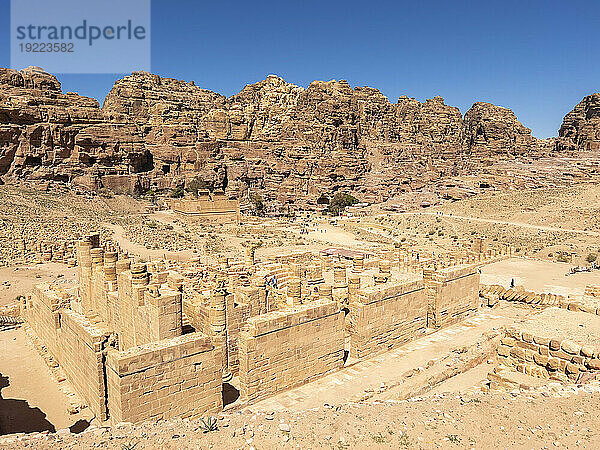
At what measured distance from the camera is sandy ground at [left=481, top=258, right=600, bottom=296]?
18.8 metres

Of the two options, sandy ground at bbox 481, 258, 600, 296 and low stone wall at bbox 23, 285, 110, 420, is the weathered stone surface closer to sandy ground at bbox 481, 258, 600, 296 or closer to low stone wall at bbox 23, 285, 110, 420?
sandy ground at bbox 481, 258, 600, 296

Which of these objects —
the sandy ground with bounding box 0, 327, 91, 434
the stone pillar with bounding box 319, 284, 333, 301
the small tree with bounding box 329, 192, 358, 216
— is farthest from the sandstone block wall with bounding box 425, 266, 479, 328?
the small tree with bounding box 329, 192, 358, 216

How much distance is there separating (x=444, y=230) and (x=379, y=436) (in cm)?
4431

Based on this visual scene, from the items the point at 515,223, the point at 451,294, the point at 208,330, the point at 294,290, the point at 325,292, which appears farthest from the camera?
the point at 515,223

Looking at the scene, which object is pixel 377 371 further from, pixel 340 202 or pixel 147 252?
pixel 340 202

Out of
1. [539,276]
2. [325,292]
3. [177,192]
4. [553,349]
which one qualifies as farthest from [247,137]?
[553,349]

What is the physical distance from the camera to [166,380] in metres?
7.11

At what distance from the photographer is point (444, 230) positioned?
47.3 m

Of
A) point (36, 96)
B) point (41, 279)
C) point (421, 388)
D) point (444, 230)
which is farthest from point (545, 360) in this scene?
point (36, 96)

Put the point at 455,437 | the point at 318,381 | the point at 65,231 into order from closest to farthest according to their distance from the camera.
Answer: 1. the point at 455,437
2. the point at 318,381
3. the point at 65,231

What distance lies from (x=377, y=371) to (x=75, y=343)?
6.30m

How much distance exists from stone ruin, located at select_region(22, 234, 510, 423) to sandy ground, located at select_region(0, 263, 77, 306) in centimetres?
541

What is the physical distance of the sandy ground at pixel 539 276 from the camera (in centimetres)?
1878

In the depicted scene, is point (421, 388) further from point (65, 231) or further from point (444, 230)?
point (444, 230)
